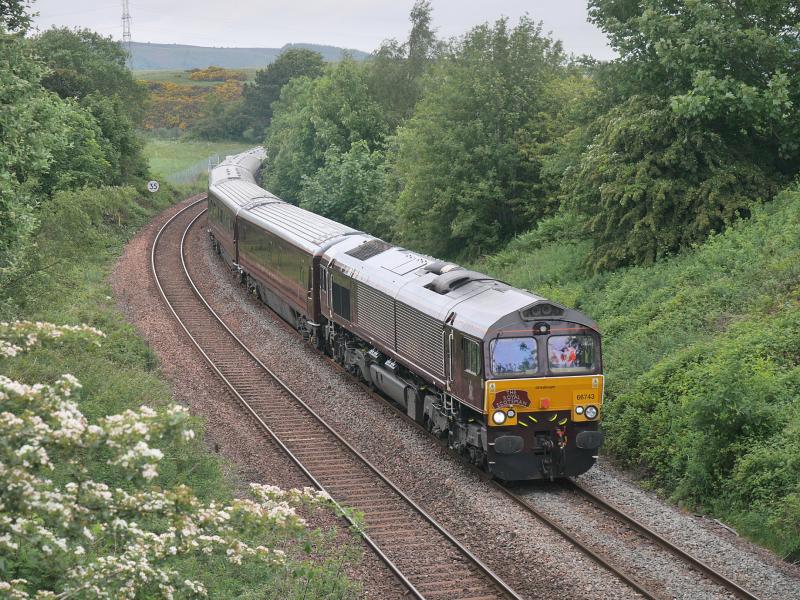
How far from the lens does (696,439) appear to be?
1548 cm

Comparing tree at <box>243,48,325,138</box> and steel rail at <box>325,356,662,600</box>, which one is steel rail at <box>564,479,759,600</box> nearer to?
steel rail at <box>325,356,662,600</box>

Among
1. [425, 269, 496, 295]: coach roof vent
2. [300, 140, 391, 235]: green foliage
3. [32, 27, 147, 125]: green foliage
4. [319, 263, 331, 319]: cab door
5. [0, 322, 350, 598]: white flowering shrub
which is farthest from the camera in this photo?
[32, 27, 147, 125]: green foliage

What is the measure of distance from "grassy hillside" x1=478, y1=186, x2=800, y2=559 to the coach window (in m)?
3.51

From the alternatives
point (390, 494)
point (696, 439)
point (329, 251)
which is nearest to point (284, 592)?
point (390, 494)

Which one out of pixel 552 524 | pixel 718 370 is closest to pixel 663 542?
pixel 552 524

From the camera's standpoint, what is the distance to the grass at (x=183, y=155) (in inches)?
2992

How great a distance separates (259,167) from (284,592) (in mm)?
63437

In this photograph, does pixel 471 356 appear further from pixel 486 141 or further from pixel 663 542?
pixel 486 141

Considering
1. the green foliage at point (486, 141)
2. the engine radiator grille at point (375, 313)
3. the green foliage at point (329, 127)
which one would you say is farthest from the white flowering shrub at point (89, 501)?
the green foliage at point (329, 127)

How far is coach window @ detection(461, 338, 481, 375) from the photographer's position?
15.7 metres

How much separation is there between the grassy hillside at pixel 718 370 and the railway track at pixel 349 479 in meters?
4.22

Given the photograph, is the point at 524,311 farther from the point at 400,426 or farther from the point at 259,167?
the point at 259,167

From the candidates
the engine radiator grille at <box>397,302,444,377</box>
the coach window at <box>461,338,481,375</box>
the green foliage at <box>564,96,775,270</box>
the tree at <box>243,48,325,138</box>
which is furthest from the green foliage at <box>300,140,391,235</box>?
the tree at <box>243,48,325,138</box>

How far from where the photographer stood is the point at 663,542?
519 inches
